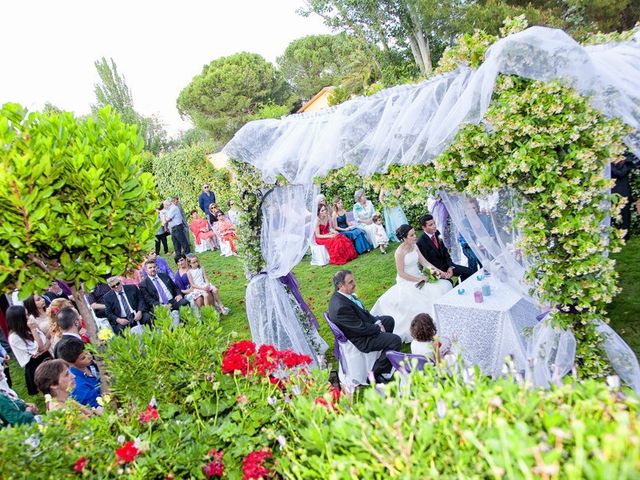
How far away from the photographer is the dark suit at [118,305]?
7320mm

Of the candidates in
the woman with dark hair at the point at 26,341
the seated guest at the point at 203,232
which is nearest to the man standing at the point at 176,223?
the seated guest at the point at 203,232

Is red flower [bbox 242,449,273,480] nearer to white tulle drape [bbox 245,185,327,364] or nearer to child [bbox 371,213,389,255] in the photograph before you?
white tulle drape [bbox 245,185,327,364]

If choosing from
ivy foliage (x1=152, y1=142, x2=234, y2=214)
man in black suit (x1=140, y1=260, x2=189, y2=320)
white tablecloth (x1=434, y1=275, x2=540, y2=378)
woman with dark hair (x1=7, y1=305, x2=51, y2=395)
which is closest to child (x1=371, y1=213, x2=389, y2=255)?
man in black suit (x1=140, y1=260, x2=189, y2=320)

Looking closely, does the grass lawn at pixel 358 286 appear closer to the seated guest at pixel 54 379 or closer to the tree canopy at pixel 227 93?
the seated guest at pixel 54 379

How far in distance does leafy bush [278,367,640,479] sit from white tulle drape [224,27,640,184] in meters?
2.64

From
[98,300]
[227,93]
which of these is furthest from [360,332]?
[227,93]

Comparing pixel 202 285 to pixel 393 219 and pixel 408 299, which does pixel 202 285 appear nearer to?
pixel 408 299

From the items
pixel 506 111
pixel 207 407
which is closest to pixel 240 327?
pixel 207 407

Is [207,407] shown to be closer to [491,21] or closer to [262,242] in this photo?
[262,242]

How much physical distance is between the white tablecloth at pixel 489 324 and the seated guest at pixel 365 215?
6.21m

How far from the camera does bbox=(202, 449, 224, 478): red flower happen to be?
231cm

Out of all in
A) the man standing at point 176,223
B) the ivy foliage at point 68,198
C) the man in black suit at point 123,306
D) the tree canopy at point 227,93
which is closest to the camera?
the ivy foliage at point 68,198

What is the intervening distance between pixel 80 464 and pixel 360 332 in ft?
11.9

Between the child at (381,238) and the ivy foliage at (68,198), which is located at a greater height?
the ivy foliage at (68,198)
